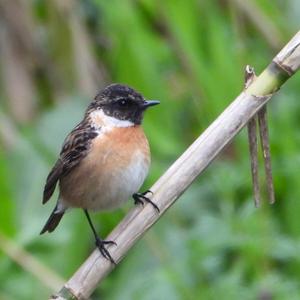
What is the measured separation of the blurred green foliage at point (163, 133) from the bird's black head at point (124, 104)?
778 millimetres

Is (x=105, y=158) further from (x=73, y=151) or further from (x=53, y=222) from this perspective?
(x=53, y=222)

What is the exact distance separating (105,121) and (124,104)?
122 mm

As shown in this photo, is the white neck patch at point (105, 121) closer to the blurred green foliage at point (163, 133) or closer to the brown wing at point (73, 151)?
the brown wing at point (73, 151)

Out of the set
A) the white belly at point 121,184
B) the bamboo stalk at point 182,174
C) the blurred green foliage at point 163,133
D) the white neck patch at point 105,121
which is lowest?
the bamboo stalk at point 182,174

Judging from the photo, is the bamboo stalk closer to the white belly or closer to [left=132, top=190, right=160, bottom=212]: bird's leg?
[left=132, top=190, right=160, bottom=212]: bird's leg

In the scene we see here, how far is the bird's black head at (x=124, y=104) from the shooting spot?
5.73 m

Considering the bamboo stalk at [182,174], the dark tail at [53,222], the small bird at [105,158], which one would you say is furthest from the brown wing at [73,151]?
the bamboo stalk at [182,174]

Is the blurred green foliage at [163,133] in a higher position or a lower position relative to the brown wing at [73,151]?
higher

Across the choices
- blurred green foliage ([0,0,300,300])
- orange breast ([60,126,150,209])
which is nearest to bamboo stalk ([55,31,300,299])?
orange breast ([60,126,150,209])

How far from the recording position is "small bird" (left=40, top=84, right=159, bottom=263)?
→ 18.0ft

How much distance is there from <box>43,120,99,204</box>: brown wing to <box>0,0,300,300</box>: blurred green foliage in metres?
0.84

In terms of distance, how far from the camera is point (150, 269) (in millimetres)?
7191

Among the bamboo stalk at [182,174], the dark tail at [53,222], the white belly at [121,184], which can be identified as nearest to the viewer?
the bamboo stalk at [182,174]

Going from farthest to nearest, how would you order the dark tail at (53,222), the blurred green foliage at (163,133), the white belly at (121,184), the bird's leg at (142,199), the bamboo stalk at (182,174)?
1. the blurred green foliage at (163,133)
2. the dark tail at (53,222)
3. the white belly at (121,184)
4. the bird's leg at (142,199)
5. the bamboo stalk at (182,174)
